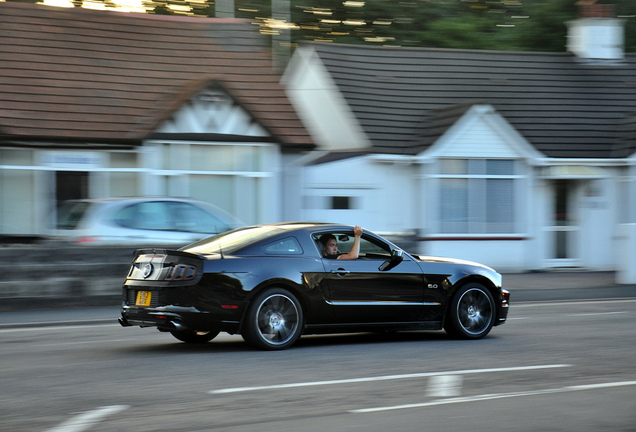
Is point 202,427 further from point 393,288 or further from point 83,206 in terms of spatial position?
point 83,206

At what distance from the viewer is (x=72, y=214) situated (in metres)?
15.3

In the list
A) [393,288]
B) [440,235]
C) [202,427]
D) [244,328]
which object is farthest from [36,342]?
[440,235]

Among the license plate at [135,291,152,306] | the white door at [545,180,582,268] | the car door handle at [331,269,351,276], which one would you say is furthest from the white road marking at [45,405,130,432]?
the white door at [545,180,582,268]

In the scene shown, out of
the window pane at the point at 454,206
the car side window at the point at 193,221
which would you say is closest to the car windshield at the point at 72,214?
the car side window at the point at 193,221

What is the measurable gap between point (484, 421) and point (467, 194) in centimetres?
1750

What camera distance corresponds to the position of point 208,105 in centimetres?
2117

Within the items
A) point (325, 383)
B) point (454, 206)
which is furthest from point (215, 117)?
point (325, 383)

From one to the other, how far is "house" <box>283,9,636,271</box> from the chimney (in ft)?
5.26

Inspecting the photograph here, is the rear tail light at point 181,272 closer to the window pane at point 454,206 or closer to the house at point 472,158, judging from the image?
the house at point 472,158

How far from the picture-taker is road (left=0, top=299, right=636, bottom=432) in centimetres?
621

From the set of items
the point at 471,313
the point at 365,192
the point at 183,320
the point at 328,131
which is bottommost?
the point at 471,313

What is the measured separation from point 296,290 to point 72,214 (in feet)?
22.7

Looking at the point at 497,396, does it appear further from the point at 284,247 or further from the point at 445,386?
the point at 284,247

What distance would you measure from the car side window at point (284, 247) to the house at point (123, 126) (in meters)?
11.4
